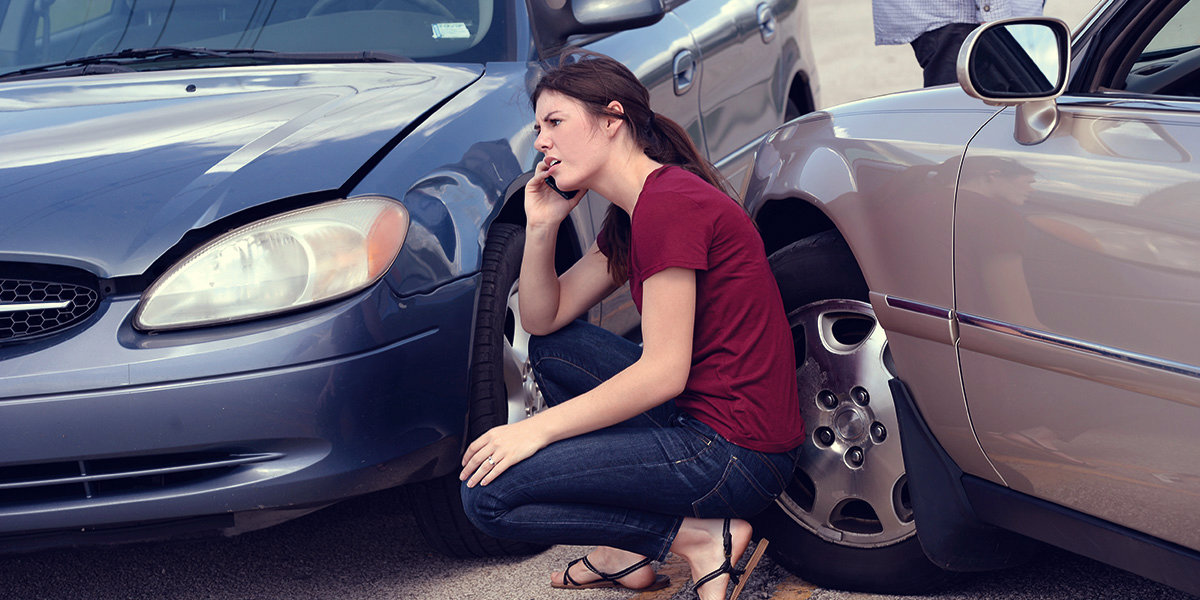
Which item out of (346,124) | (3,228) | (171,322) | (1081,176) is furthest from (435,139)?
(1081,176)

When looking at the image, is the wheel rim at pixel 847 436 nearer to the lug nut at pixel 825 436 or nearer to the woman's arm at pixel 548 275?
the lug nut at pixel 825 436

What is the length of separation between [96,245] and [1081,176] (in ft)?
5.86

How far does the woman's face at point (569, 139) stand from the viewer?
8.38 feet

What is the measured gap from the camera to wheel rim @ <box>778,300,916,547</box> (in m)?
2.54

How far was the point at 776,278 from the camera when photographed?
9.07 ft

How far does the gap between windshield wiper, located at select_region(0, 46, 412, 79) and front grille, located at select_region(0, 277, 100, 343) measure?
97cm

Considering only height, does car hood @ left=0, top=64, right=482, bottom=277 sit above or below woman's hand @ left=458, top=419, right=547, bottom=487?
above

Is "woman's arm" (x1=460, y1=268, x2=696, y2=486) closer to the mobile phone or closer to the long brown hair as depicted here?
the long brown hair

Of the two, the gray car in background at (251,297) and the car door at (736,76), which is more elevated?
the gray car in background at (251,297)

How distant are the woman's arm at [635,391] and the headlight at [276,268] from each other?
420 mm

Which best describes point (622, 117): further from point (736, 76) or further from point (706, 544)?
point (736, 76)

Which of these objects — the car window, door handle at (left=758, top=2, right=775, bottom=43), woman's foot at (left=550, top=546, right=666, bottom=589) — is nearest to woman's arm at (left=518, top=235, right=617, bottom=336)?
woman's foot at (left=550, top=546, right=666, bottom=589)

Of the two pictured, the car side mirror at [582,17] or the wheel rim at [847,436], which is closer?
the wheel rim at [847,436]

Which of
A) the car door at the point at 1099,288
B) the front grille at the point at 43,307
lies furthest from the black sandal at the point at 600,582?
the front grille at the point at 43,307
